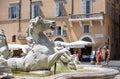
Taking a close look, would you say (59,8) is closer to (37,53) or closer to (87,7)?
(87,7)

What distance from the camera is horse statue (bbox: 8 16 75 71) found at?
672 cm

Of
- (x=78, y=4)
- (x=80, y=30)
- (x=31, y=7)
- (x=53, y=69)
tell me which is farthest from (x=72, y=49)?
(x=53, y=69)

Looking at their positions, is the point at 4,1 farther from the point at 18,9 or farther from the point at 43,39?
the point at 43,39

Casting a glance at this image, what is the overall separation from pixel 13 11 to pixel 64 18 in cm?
769

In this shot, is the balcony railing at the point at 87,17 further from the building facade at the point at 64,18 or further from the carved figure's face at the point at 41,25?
the carved figure's face at the point at 41,25

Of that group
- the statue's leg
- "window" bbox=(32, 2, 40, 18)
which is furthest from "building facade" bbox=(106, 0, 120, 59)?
the statue's leg

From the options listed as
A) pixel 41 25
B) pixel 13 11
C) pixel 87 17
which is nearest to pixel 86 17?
pixel 87 17

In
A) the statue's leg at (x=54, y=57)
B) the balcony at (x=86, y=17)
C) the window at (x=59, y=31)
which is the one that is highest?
the statue's leg at (x=54, y=57)

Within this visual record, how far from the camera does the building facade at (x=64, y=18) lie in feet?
123

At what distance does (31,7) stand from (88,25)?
8611 mm

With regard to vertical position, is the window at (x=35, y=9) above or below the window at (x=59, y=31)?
above

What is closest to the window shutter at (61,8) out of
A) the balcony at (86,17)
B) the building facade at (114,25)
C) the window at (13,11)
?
the balcony at (86,17)

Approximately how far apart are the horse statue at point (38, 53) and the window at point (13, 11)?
36.2 m

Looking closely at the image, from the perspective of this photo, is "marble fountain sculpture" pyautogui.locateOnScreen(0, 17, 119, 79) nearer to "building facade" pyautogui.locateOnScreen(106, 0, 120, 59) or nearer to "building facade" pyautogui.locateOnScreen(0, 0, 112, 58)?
"building facade" pyautogui.locateOnScreen(0, 0, 112, 58)
